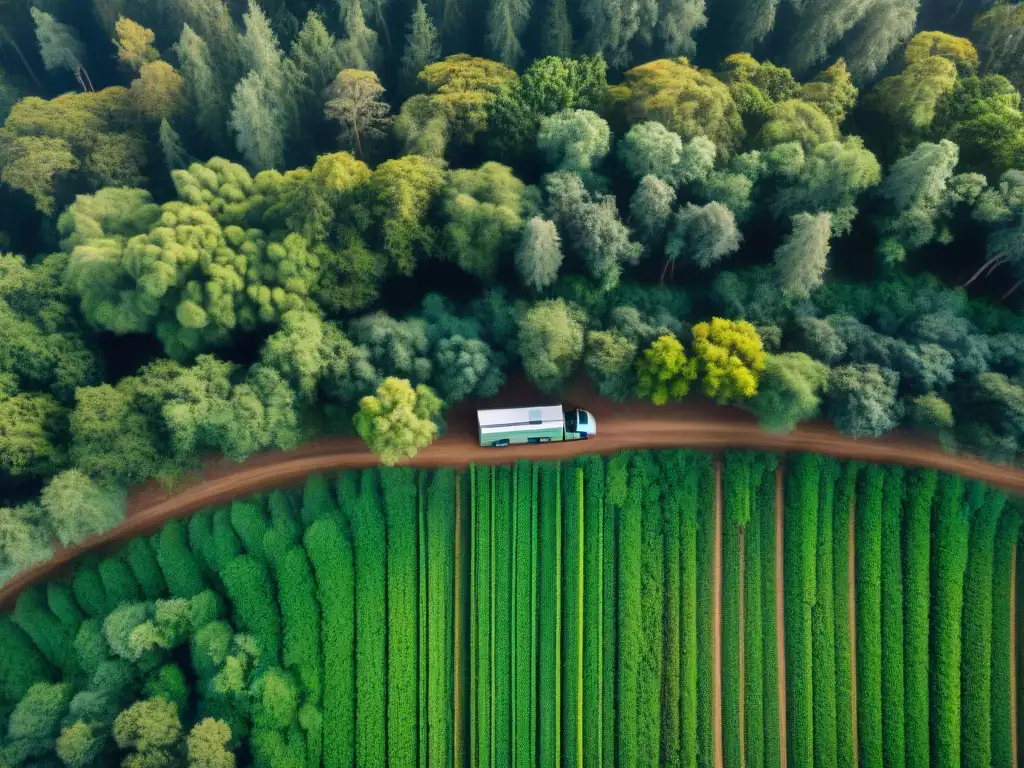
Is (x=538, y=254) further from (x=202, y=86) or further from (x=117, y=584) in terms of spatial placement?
(x=117, y=584)

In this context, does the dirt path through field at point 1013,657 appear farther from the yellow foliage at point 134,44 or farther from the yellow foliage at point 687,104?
the yellow foliage at point 134,44

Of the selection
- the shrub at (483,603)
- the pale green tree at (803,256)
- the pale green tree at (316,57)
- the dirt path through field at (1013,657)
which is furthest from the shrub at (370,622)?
the dirt path through field at (1013,657)

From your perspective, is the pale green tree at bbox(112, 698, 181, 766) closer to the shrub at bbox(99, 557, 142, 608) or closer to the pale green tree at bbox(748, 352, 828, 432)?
the shrub at bbox(99, 557, 142, 608)

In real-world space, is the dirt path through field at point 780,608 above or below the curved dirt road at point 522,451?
below

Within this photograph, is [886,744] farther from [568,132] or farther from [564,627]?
[568,132]

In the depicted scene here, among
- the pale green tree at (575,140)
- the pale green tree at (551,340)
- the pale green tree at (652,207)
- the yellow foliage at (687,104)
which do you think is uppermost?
the yellow foliage at (687,104)

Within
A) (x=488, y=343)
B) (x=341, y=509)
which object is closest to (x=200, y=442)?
(x=341, y=509)

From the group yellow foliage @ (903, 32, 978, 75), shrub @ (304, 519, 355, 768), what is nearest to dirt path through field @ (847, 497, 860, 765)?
shrub @ (304, 519, 355, 768)
